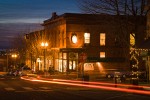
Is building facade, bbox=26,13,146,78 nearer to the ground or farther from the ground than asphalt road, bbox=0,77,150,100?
farther from the ground

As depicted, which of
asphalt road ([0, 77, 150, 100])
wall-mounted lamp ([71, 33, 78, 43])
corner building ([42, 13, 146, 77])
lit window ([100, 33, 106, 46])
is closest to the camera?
asphalt road ([0, 77, 150, 100])

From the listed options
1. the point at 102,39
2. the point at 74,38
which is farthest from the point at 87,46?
the point at 102,39

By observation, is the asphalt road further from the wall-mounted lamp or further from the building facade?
the wall-mounted lamp

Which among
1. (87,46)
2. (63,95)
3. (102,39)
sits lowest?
(63,95)

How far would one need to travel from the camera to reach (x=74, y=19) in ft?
227

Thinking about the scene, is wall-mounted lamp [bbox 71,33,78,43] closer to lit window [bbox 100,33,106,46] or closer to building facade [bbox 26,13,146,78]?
building facade [bbox 26,13,146,78]

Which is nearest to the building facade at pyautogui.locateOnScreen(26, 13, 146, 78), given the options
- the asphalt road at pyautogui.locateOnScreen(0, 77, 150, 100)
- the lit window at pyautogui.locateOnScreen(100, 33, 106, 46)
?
the lit window at pyautogui.locateOnScreen(100, 33, 106, 46)

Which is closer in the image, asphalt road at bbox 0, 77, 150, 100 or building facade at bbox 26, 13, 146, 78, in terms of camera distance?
asphalt road at bbox 0, 77, 150, 100

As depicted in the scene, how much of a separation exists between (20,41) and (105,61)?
126 feet

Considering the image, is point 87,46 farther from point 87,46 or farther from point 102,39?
point 102,39

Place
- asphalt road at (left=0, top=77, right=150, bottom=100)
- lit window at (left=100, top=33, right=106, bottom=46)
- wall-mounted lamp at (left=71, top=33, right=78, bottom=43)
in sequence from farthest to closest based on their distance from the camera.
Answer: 1. lit window at (left=100, top=33, right=106, bottom=46)
2. wall-mounted lamp at (left=71, top=33, right=78, bottom=43)
3. asphalt road at (left=0, top=77, right=150, bottom=100)

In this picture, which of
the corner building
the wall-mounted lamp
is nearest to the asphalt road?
the corner building

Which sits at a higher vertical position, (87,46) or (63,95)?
(87,46)

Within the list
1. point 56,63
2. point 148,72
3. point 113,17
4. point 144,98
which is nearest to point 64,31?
point 56,63
